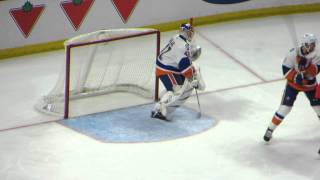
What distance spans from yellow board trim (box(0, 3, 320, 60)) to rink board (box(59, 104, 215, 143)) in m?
1.81

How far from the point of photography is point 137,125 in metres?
7.62

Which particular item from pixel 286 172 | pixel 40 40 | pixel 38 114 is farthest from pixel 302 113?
pixel 40 40

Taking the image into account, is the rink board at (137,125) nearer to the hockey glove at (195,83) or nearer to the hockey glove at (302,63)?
the hockey glove at (195,83)

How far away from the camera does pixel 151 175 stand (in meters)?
6.68

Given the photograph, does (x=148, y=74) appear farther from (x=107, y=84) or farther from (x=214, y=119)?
(x=214, y=119)

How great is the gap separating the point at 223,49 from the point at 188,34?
6.85 ft

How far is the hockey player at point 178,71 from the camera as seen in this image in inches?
295

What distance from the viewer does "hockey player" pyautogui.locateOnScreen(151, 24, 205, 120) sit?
24.6 feet

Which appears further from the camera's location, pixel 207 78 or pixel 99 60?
pixel 207 78

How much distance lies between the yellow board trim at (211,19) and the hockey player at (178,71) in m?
2.14

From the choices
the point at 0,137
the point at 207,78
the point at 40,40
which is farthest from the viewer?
the point at 40,40

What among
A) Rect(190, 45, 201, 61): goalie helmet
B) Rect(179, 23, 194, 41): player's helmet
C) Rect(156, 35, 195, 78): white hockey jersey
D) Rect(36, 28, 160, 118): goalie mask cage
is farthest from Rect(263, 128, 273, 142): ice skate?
Rect(36, 28, 160, 118): goalie mask cage

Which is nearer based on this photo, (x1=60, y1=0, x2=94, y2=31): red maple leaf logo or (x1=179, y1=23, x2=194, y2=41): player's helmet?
(x1=179, y1=23, x2=194, y2=41): player's helmet

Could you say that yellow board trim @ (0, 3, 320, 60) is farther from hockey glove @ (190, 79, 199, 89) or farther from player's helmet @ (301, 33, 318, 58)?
player's helmet @ (301, 33, 318, 58)
